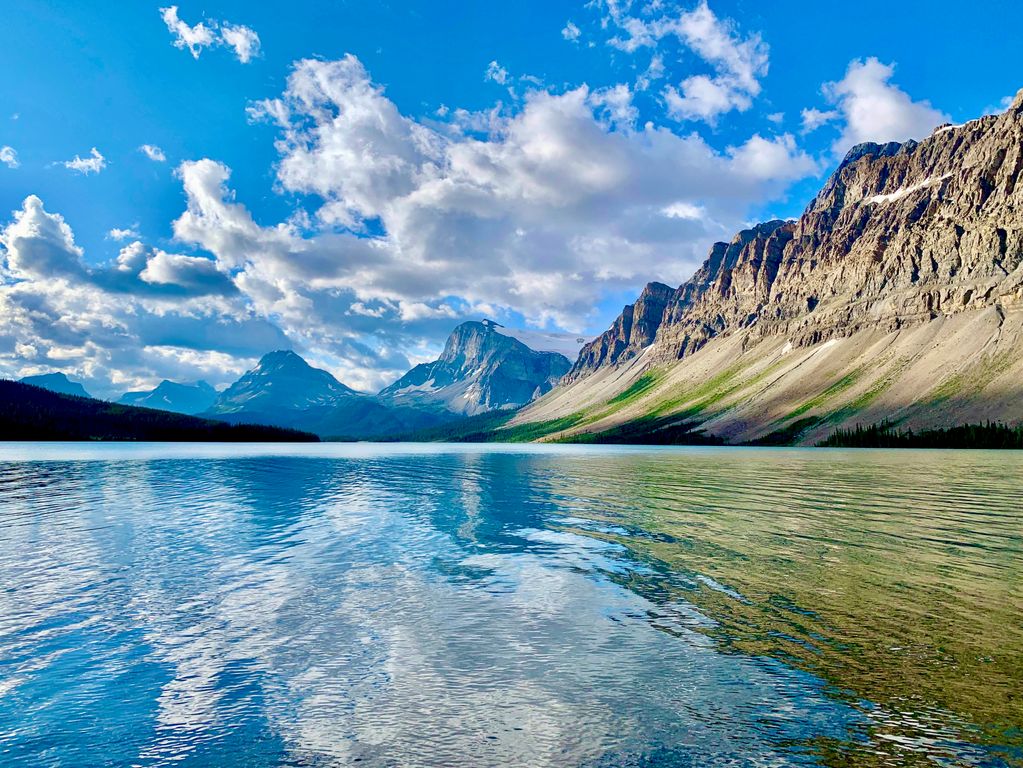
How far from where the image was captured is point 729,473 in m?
94.6

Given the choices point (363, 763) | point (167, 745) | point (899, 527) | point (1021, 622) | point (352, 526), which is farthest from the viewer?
point (352, 526)

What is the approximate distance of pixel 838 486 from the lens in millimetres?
70625

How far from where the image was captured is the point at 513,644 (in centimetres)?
1880

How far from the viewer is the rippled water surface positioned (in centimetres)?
1246

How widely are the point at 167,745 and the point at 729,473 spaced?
9198cm

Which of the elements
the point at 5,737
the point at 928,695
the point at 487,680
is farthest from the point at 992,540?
the point at 5,737

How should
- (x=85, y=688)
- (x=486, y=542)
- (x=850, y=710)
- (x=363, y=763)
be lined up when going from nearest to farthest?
(x=363, y=763)
(x=850, y=710)
(x=85, y=688)
(x=486, y=542)

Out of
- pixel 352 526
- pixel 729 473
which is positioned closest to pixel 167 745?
pixel 352 526

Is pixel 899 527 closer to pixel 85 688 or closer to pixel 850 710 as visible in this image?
pixel 850 710

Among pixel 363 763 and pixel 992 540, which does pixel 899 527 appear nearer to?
pixel 992 540

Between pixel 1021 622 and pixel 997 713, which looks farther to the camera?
pixel 1021 622

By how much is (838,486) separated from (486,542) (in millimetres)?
52006

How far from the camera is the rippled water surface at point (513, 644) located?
12.5m

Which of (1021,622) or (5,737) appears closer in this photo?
(5,737)
